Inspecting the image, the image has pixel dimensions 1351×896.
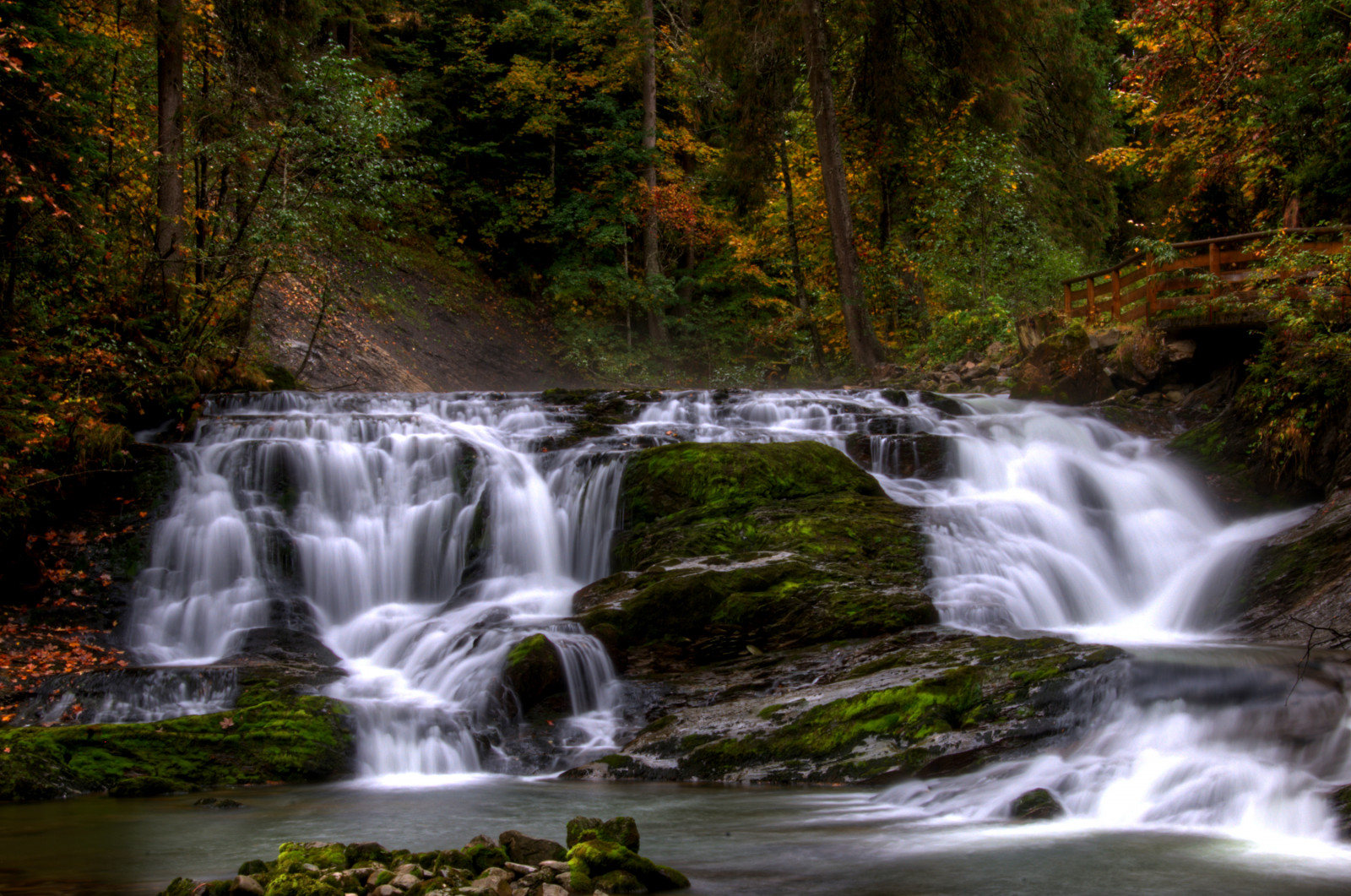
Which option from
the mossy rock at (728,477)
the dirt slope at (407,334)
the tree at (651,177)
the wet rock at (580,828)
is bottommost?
A: the wet rock at (580,828)

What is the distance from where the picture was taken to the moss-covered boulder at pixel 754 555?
28.2 feet

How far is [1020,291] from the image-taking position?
21734 millimetres

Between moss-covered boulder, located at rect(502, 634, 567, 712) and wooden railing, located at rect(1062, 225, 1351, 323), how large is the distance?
9760 mm

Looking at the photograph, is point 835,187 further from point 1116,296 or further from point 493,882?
point 493,882

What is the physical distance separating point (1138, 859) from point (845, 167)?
20930 mm

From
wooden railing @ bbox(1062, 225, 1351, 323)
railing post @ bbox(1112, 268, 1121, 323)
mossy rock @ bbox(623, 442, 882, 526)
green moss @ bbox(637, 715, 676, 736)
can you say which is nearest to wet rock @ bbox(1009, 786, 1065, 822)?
green moss @ bbox(637, 715, 676, 736)

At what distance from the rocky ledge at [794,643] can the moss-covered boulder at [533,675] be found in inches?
23.5

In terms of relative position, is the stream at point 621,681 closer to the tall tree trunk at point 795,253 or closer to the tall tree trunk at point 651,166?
the tall tree trunk at point 795,253

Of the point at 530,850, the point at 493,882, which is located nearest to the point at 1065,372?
the point at 530,850

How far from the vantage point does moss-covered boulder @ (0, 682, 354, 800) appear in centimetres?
651

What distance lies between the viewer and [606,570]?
11055mm

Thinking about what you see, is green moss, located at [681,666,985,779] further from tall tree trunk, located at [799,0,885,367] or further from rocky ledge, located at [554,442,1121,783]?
tall tree trunk, located at [799,0,885,367]

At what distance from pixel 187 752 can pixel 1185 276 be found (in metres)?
14.9

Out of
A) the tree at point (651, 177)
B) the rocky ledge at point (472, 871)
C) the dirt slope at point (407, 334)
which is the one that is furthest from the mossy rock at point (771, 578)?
the tree at point (651, 177)
